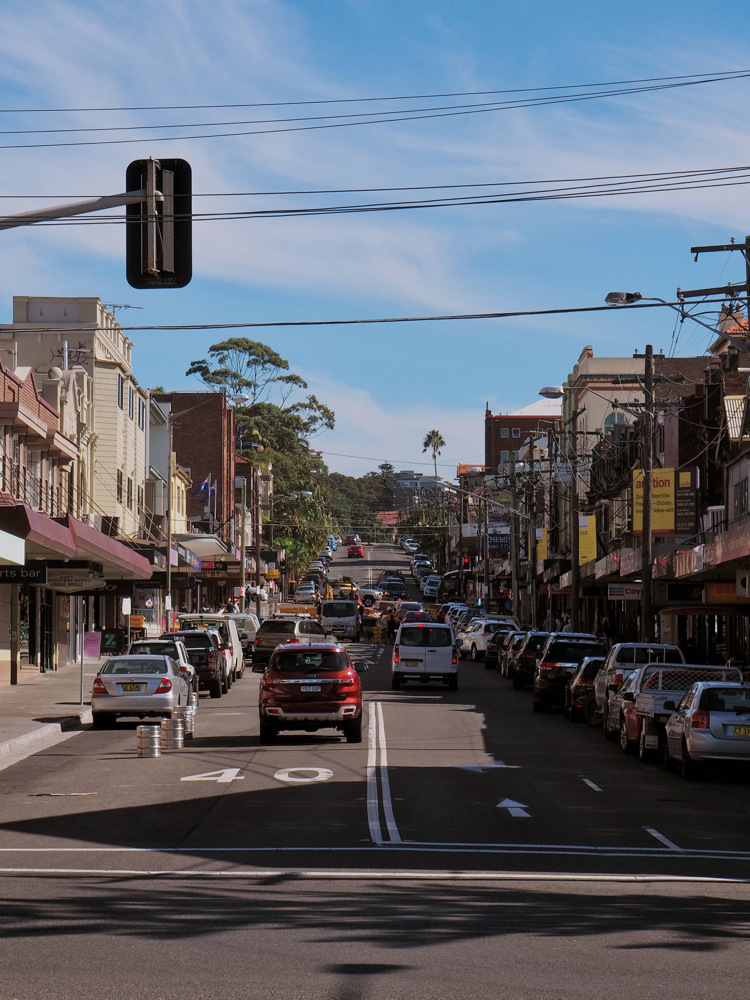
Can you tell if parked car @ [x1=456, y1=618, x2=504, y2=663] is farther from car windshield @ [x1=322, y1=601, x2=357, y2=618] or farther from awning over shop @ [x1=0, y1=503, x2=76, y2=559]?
awning over shop @ [x1=0, y1=503, x2=76, y2=559]

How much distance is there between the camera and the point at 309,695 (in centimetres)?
2289

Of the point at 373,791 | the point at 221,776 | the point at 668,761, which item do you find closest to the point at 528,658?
the point at 668,761

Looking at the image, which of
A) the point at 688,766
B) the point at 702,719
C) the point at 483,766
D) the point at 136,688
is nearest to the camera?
the point at 702,719

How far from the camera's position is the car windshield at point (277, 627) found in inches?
1864

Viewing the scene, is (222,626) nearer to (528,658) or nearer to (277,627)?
(277,627)

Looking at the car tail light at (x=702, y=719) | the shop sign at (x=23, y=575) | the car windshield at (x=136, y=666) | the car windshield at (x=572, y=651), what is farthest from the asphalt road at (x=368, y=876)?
the car windshield at (x=572, y=651)

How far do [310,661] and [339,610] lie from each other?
43.7 metres

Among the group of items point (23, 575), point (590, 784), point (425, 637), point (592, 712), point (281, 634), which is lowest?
point (592, 712)

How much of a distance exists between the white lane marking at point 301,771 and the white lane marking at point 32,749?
14.2ft

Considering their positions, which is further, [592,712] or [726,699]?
[592,712]

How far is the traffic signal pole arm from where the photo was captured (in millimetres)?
12781

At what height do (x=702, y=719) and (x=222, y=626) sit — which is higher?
(x=222, y=626)

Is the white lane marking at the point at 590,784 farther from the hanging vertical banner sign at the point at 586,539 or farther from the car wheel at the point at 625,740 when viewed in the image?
the hanging vertical banner sign at the point at 586,539

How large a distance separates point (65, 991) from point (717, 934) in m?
4.19
